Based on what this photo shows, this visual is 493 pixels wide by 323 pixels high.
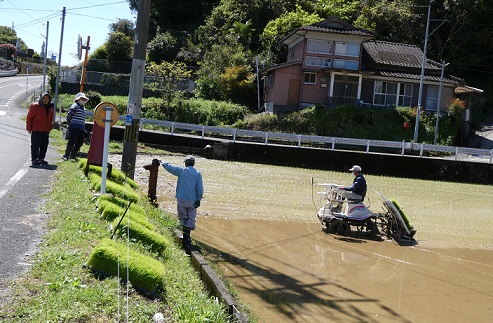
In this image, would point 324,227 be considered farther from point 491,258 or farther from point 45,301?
point 45,301

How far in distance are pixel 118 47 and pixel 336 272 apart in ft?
165

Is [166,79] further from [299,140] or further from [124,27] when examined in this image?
[124,27]

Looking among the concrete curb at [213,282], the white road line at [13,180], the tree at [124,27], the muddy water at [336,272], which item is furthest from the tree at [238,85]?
the concrete curb at [213,282]

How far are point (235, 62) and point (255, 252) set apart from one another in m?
36.1

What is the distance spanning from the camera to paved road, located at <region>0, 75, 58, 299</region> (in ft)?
18.4

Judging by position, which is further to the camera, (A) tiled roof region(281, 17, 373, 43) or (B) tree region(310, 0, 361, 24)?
(B) tree region(310, 0, 361, 24)

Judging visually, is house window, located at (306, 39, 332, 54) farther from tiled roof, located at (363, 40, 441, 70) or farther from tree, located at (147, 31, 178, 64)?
tree, located at (147, 31, 178, 64)

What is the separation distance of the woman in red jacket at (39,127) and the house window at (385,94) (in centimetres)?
3235

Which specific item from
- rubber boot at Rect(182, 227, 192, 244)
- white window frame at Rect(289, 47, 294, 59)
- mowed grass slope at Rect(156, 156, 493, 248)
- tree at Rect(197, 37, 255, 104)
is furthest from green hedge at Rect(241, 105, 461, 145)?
rubber boot at Rect(182, 227, 192, 244)

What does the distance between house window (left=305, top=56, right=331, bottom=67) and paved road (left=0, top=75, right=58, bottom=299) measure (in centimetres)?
2649

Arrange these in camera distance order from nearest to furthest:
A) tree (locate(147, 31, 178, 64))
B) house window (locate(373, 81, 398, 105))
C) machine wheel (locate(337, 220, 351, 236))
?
machine wheel (locate(337, 220, 351, 236))
house window (locate(373, 81, 398, 105))
tree (locate(147, 31, 178, 64))

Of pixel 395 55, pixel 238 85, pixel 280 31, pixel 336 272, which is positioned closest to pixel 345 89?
pixel 395 55

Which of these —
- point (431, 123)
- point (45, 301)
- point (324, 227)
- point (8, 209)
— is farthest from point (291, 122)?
point (45, 301)

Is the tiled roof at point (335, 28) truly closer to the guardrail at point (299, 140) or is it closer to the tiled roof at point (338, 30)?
the tiled roof at point (338, 30)
